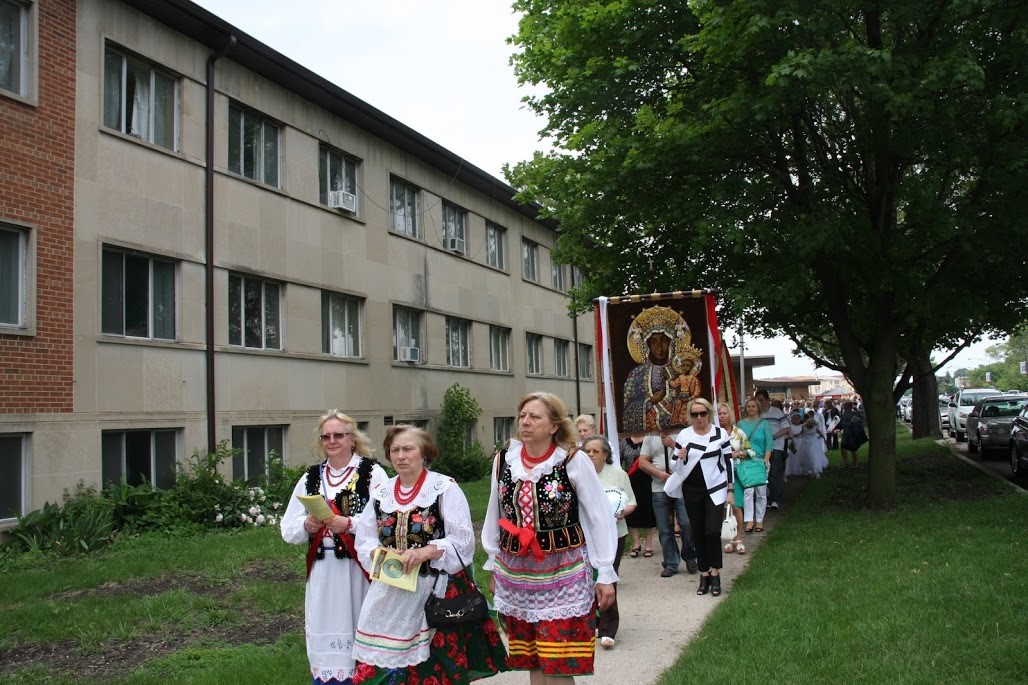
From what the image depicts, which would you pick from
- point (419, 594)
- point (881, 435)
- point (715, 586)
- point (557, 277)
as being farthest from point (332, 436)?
point (557, 277)

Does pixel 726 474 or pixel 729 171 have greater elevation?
pixel 729 171

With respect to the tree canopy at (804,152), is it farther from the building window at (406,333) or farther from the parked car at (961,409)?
the parked car at (961,409)

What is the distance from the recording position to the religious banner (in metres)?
→ 12.2

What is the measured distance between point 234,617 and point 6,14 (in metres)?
9.31

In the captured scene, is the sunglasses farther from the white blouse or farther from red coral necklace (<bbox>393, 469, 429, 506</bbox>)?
the white blouse

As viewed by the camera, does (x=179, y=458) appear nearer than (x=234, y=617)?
No

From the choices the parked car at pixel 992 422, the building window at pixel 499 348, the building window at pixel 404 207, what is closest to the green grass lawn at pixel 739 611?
the building window at pixel 404 207

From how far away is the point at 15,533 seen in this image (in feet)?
39.1

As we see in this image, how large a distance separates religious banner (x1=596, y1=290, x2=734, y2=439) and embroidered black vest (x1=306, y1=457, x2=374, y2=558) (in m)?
6.67

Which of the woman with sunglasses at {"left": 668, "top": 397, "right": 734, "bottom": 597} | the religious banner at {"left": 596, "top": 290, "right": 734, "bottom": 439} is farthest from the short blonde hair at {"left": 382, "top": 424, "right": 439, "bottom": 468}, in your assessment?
the religious banner at {"left": 596, "top": 290, "right": 734, "bottom": 439}

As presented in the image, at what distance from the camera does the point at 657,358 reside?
41.8 ft

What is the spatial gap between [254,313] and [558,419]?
13228 mm

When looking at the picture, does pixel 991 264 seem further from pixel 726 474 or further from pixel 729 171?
pixel 726 474

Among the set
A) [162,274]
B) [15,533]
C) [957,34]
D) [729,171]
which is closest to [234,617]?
[15,533]
